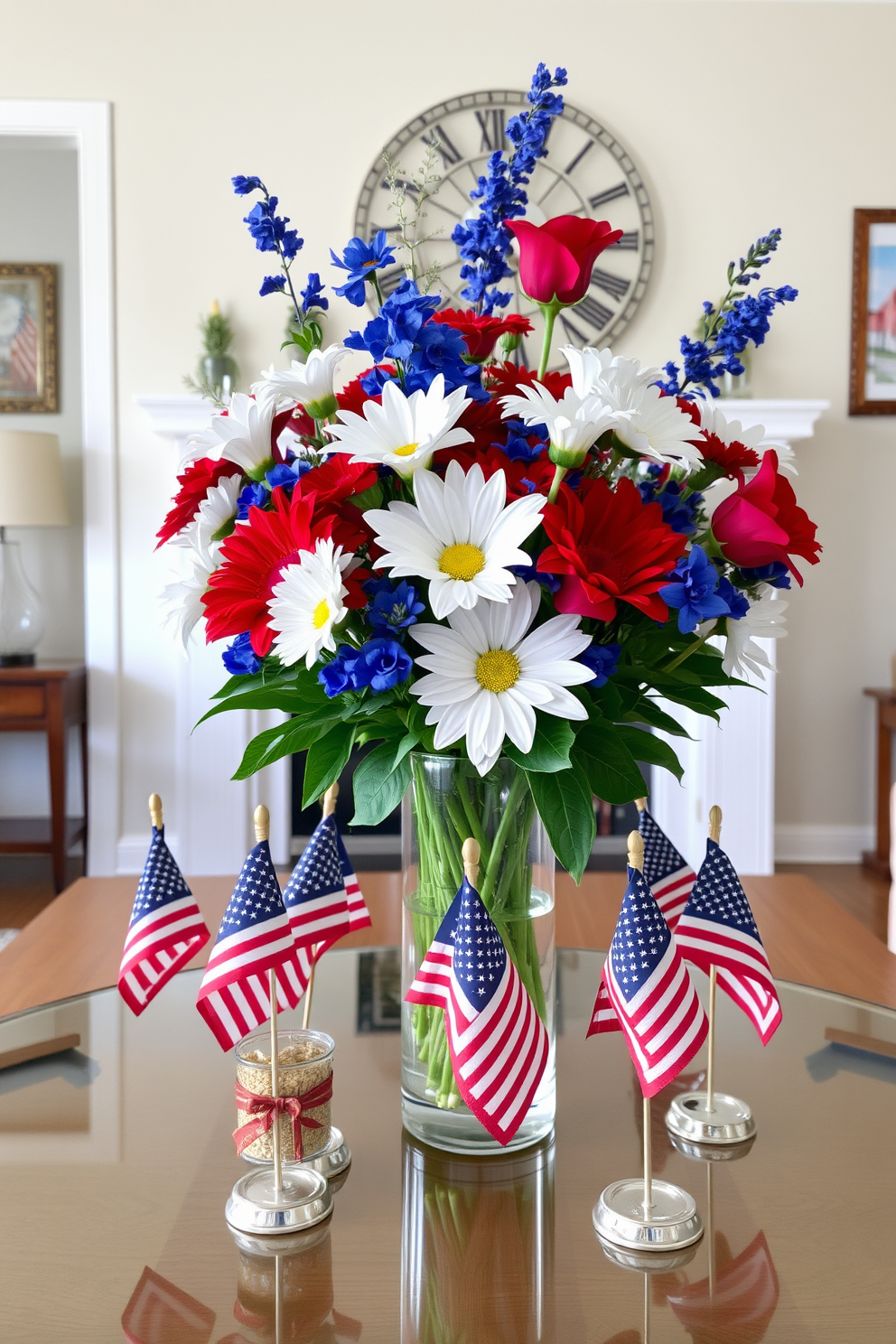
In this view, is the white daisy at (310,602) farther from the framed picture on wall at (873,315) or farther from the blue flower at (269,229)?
the framed picture on wall at (873,315)

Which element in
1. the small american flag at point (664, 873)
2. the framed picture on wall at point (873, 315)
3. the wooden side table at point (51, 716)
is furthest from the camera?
the framed picture on wall at point (873, 315)

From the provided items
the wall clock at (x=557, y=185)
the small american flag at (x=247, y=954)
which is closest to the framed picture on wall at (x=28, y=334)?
the wall clock at (x=557, y=185)

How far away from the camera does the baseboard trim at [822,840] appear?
391cm

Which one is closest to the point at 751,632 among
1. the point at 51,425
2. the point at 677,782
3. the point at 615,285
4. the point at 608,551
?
the point at 608,551

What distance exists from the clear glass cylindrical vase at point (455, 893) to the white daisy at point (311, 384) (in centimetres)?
25

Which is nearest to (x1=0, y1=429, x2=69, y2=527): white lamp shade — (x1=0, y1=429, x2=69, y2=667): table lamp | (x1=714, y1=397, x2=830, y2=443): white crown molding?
(x1=0, y1=429, x2=69, y2=667): table lamp

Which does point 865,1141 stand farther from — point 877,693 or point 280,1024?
point 877,693

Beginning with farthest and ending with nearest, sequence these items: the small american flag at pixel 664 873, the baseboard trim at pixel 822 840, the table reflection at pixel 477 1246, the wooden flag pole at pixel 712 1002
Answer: the baseboard trim at pixel 822 840
the small american flag at pixel 664 873
the wooden flag pole at pixel 712 1002
the table reflection at pixel 477 1246

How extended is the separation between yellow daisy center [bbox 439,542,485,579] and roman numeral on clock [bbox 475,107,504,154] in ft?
10.9

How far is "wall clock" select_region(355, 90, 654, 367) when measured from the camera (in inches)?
140

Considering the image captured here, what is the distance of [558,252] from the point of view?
71cm

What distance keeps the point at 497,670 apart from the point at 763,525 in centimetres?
19

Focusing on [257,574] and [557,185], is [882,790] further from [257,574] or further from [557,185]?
[257,574]

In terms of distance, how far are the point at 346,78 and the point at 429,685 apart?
3505 millimetres
